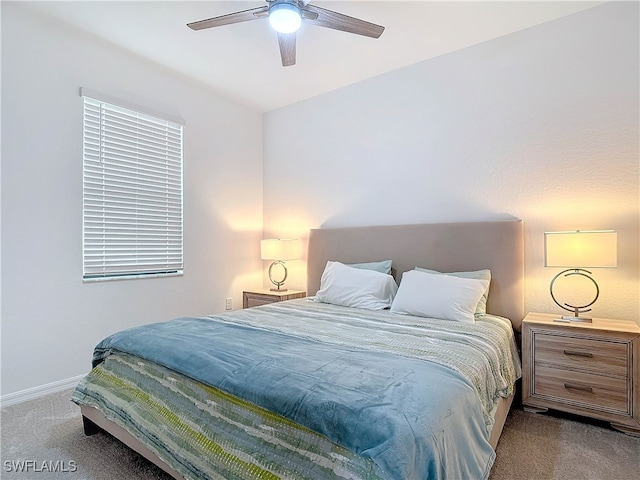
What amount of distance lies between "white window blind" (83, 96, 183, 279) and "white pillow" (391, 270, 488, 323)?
7.36ft

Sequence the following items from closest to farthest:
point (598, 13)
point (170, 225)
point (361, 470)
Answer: point (361, 470) → point (598, 13) → point (170, 225)

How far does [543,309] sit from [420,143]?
1.69 metres

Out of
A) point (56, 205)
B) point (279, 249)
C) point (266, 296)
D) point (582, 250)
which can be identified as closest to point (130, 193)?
point (56, 205)

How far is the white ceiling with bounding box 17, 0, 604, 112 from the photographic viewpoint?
2471mm

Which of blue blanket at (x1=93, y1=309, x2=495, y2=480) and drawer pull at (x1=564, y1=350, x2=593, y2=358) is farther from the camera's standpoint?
drawer pull at (x1=564, y1=350, x2=593, y2=358)

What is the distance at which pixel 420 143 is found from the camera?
3240 millimetres

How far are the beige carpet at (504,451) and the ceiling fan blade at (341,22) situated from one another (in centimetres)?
254

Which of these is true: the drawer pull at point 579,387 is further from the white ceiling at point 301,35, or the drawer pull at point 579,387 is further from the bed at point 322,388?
the white ceiling at point 301,35

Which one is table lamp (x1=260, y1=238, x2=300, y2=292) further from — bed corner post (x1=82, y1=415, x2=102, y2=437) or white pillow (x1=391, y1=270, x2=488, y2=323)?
bed corner post (x1=82, y1=415, x2=102, y2=437)

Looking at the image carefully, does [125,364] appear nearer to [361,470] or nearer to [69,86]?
[361,470]

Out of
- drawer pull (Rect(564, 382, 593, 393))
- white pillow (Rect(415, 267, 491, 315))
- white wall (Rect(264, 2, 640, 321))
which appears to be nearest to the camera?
drawer pull (Rect(564, 382, 593, 393))

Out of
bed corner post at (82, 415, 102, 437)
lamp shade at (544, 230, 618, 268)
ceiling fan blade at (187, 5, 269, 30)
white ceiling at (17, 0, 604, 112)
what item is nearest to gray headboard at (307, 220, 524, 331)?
lamp shade at (544, 230, 618, 268)

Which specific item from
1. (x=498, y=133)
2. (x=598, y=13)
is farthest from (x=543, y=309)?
(x=598, y=13)

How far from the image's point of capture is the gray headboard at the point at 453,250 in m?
2.70
